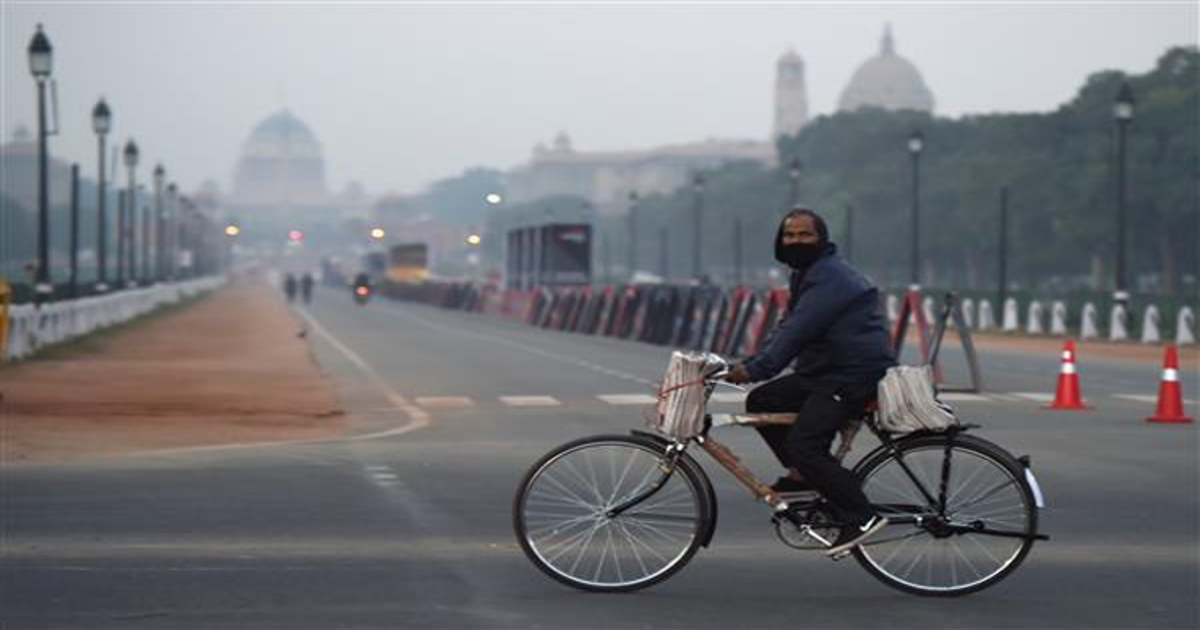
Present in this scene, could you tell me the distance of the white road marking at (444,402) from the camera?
965 inches

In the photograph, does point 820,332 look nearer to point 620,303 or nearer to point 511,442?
point 511,442

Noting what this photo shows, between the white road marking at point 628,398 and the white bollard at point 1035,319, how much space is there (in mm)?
32180

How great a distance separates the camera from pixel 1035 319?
57.7m

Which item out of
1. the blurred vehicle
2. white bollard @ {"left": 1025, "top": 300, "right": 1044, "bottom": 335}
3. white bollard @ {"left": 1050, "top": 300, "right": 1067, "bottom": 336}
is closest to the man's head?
white bollard @ {"left": 1050, "top": 300, "right": 1067, "bottom": 336}

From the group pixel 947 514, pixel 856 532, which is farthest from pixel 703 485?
pixel 947 514

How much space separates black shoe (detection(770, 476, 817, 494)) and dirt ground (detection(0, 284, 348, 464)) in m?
8.34

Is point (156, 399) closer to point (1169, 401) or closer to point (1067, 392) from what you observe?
point (1067, 392)

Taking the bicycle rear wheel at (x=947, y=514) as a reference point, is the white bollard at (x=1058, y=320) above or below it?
below

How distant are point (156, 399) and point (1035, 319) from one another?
35.9 m

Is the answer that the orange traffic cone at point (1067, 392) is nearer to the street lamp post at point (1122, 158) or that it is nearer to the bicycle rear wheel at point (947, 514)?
the bicycle rear wheel at point (947, 514)

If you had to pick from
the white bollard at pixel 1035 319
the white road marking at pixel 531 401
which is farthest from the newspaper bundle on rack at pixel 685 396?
the white bollard at pixel 1035 319

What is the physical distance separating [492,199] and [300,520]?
7053 cm

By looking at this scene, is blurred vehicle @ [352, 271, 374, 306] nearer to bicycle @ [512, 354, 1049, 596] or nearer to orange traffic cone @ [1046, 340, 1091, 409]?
orange traffic cone @ [1046, 340, 1091, 409]

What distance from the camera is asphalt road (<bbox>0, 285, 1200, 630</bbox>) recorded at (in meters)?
9.76
